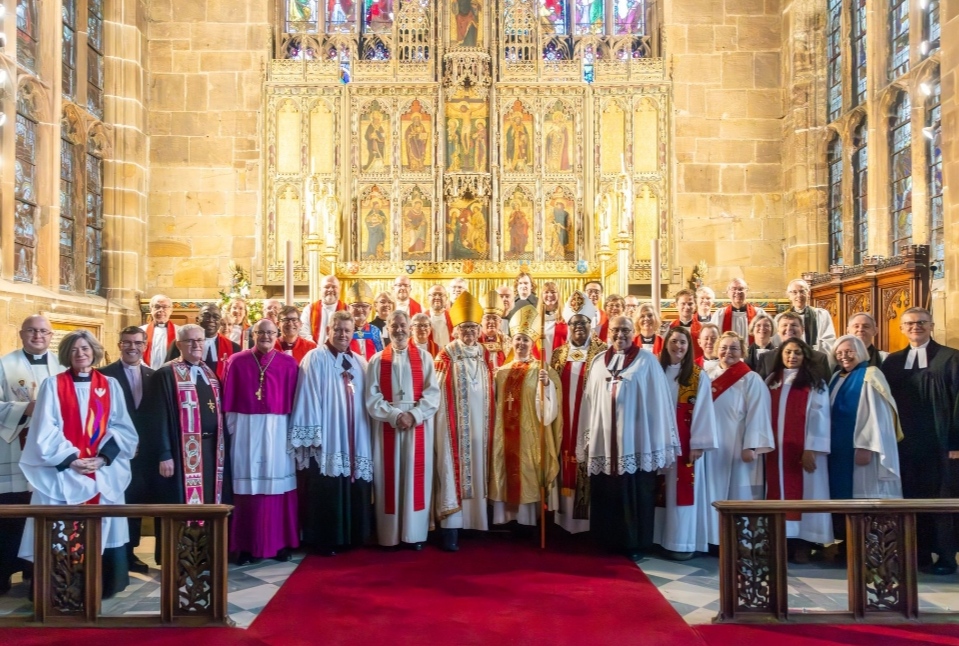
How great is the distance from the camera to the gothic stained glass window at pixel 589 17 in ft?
41.6

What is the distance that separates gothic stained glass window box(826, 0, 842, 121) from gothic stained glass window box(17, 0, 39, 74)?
34.7 feet

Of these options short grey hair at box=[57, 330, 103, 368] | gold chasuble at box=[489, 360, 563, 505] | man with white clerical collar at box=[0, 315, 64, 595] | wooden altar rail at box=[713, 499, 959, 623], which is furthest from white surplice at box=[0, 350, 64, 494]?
wooden altar rail at box=[713, 499, 959, 623]

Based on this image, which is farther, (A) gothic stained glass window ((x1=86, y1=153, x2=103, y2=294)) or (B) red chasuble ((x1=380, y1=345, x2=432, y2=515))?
(A) gothic stained glass window ((x1=86, y1=153, x2=103, y2=294))

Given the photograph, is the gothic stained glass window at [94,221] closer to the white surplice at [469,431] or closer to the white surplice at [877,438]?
the white surplice at [469,431]

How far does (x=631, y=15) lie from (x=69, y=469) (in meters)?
11.1

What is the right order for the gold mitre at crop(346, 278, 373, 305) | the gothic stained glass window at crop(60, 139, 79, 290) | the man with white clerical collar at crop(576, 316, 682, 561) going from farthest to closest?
the gothic stained glass window at crop(60, 139, 79, 290), the gold mitre at crop(346, 278, 373, 305), the man with white clerical collar at crop(576, 316, 682, 561)

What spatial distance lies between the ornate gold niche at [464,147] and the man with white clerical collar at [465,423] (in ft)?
18.7

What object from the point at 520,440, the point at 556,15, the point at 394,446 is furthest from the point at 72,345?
the point at 556,15

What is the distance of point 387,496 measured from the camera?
5.91m

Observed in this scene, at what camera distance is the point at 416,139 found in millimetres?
12055

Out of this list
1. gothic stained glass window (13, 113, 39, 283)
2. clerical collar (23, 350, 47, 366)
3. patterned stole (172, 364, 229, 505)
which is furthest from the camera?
gothic stained glass window (13, 113, 39, 283)

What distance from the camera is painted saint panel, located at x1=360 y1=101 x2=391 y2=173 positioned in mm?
12039

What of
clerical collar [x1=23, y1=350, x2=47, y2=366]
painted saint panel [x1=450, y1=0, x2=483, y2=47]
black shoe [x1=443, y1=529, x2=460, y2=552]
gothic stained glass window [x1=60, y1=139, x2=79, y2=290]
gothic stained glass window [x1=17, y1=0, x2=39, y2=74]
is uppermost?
painted saint panel [x1=450, y1=0, x2=483, y2=47]

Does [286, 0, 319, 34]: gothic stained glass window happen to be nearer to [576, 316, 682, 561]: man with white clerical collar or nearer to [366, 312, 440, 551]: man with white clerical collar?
[366, 312, 440, 551]: man with white clerical collar
